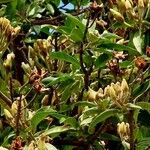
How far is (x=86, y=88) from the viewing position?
221cm

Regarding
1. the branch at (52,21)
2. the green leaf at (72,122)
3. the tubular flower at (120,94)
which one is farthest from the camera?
the branch at (52,21)

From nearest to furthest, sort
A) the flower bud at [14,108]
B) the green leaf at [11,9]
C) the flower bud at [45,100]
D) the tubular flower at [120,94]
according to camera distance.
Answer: the tubular flower at [120,94] < the flower bud at [14,108] < the flower bud at [45,100] < the green leaf at [11,9]

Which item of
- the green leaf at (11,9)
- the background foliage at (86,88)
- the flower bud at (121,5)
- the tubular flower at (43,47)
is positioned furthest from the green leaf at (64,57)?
the green leaf at (11,9)

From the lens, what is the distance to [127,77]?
2.12m

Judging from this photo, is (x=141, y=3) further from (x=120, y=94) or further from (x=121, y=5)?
(x=120, y=94)

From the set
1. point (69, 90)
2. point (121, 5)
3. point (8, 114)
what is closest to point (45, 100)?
point (69, 90)

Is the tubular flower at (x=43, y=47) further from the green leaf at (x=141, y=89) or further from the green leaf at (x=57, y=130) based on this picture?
the green leaf at (x=141, y=89)

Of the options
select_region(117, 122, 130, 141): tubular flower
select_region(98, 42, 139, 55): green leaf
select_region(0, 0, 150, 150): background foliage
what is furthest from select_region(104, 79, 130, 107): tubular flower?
select_region(98, 42, 139, 55): green leaf

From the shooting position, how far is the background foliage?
1886mm

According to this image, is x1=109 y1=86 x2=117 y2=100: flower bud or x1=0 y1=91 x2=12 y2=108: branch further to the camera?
x1=0 y1=91 x2=12 y2=108: branch

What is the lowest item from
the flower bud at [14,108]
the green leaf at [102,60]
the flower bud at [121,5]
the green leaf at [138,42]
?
the flower bud at [14,108]

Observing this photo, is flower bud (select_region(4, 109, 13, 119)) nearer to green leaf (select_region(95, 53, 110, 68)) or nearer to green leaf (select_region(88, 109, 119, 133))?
green leaf (select_region(88, 109, 119, 133))

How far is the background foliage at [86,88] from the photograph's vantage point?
74.2 inches

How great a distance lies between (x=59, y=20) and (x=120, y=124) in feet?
3.92
